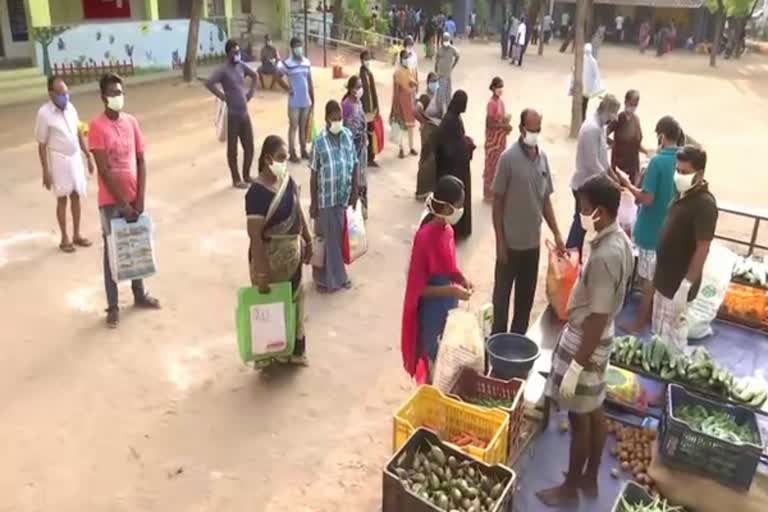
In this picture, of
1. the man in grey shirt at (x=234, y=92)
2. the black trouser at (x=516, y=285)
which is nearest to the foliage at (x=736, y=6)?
the man in grey shirt at (x=234, y=92)

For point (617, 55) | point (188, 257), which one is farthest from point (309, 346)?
point (617, 55)

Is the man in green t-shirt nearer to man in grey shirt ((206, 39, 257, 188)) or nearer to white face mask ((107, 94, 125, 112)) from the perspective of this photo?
white face mask ((107, 94, 125, 112))

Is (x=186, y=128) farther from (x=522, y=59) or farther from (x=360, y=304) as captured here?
(x=522, y=59)

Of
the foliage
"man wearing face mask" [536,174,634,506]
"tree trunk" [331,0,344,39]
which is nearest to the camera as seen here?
"man wearing face mask" [536,174,634,506]

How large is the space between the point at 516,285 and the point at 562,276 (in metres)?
0.67

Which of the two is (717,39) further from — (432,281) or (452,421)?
(452,421)

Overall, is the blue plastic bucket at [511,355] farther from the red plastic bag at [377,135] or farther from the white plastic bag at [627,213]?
the red plastic bag at [377,135]

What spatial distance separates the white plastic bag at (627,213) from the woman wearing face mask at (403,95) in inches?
191

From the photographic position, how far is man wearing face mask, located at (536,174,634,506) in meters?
3.21

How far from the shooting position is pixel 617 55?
2842 cm

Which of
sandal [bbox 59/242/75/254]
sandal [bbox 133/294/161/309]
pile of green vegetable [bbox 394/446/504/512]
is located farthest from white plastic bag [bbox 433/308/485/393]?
sandal [bbox 59/242/75/254]

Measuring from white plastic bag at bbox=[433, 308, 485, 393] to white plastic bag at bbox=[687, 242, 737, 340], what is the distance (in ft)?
7.11

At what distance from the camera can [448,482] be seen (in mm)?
3119

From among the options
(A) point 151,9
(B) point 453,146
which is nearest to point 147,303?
(B) point 453,146
